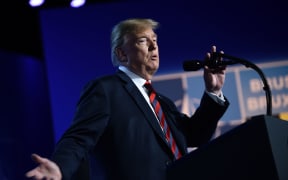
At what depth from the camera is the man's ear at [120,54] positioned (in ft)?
7.64

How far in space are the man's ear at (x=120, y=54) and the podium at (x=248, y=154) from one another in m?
0.96

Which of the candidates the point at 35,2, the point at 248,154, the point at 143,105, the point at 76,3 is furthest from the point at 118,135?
the point at 35,2

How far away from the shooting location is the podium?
126cm

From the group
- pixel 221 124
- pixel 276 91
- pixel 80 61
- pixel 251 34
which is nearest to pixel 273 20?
pixel 251 34

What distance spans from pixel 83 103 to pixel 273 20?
7.54 feet

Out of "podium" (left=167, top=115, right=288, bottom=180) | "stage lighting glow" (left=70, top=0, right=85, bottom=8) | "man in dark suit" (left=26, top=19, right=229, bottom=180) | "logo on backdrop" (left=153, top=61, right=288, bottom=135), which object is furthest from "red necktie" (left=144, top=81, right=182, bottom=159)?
"stage lighting glow" (left=70, top=0, right=85, bottom=8)

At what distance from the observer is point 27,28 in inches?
172

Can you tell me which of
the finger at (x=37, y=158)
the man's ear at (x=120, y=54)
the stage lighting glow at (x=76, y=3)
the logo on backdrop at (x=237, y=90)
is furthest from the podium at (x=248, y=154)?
the stage lighting glow at (x=76, y=3)

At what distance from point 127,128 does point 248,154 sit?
0.72 metres

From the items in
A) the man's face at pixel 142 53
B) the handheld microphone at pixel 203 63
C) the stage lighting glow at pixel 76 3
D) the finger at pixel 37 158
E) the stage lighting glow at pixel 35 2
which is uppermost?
the stage lighting glow at pixel 35 2

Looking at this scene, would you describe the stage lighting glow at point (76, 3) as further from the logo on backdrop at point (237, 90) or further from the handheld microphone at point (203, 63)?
the handheld microphone at point (203, 63)

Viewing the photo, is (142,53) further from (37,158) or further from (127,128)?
(37,158)

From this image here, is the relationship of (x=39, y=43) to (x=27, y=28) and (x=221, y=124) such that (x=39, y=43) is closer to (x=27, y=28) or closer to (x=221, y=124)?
(x=27, y=28)

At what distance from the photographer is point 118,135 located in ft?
6.39
